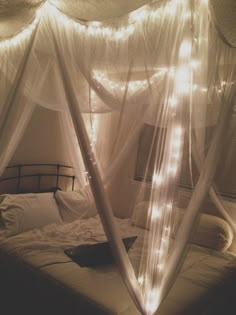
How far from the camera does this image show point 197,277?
84.7 inches

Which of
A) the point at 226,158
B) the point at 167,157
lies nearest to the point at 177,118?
the point at 167,157

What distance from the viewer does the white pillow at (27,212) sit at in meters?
2.83

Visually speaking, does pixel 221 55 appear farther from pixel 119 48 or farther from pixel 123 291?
pixel 123 291

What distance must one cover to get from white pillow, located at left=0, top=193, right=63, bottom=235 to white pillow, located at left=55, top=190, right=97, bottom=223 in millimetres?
100

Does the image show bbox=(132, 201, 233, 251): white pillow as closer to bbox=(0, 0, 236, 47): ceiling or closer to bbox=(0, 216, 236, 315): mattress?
bbox=(0, 216, 236, 315): mattress

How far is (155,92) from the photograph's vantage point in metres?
1.71

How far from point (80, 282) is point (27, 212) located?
127 centimetres

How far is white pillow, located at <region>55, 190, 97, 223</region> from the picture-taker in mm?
3275

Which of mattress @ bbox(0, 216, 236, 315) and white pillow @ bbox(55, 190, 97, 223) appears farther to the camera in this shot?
white pillow @ bbox(55, 190, 97, 223)

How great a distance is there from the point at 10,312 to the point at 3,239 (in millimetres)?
636

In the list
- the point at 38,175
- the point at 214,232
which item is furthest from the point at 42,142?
the point at 214,232

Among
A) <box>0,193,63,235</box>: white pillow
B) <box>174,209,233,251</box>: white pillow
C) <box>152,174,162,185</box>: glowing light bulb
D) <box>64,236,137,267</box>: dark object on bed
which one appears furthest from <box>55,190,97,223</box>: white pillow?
<box>152,174,162,185</box>: glowing light bulb

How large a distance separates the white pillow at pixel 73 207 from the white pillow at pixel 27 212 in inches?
3.9

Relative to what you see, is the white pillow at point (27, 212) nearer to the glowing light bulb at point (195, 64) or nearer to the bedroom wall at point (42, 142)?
the bedroom wall at point (42, 142)
